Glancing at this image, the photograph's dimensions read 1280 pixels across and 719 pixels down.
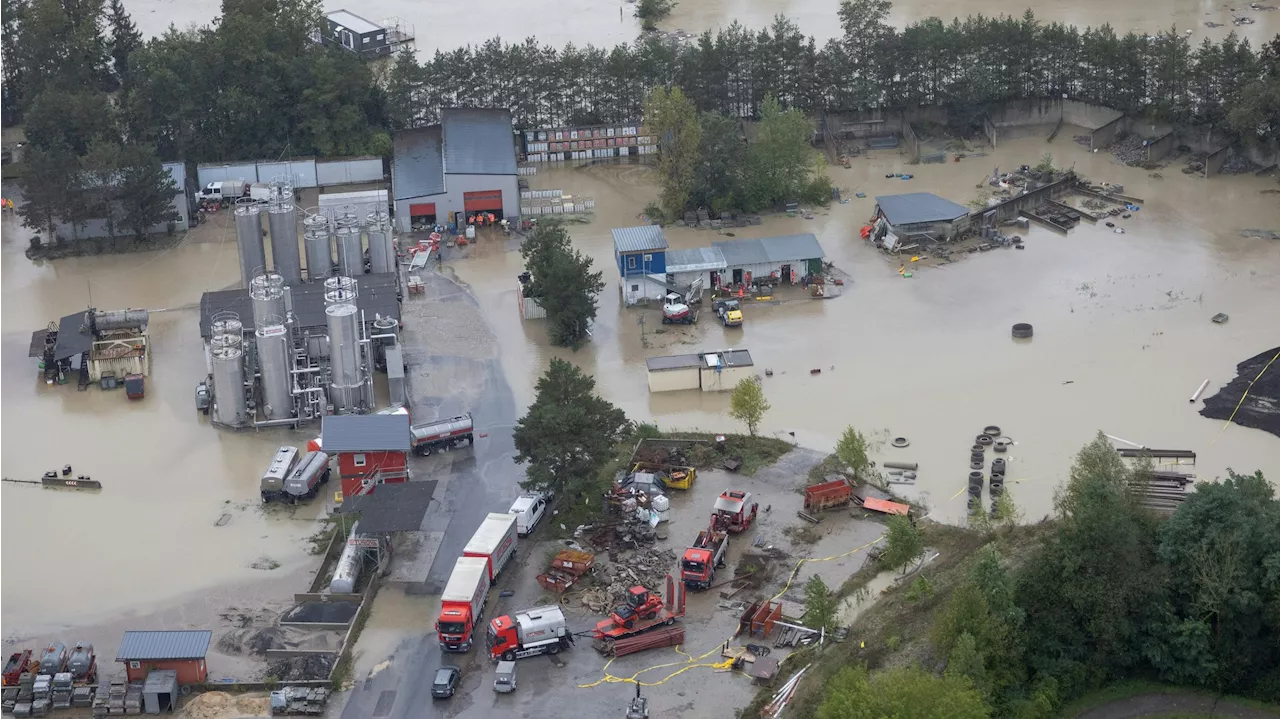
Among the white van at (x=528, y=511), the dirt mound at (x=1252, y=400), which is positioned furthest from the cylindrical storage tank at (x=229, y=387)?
the dirt mound at (x=1252, y=400)

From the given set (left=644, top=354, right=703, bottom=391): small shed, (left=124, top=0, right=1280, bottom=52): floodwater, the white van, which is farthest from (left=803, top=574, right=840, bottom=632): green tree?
(left=124, top=0, right=1280, bottom=52): floodwater

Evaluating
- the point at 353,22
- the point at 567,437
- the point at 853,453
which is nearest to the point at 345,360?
the point at 567,437

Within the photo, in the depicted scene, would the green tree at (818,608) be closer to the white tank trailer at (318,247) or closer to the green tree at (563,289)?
the green tree at (563,289)

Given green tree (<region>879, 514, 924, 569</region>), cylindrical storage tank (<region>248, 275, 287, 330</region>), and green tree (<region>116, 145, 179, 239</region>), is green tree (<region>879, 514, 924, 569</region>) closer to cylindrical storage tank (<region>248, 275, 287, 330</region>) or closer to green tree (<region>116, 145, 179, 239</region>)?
cylindrical storage tank (<region>248, 275, 287, 330</region>)

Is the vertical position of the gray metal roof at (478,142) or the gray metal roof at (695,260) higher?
the gray metal roof at (478,142)

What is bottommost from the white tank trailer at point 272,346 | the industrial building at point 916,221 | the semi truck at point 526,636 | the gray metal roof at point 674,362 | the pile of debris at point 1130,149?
the semi truck at point 526,636

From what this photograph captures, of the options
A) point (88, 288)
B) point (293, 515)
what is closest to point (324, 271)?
point (88, 288)
